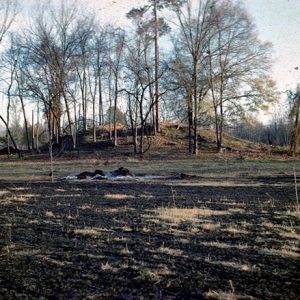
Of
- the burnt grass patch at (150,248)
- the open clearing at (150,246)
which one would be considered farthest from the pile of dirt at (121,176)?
the burnt grass patch at (150,248)

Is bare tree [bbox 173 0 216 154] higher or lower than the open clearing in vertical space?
higher

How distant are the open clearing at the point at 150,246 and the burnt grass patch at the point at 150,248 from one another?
12 mm

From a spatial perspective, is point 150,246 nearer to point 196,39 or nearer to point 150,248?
point 150,248

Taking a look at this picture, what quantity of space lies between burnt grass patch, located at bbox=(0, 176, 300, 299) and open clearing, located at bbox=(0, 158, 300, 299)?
12 mm

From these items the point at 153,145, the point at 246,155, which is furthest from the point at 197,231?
the point at 153,145

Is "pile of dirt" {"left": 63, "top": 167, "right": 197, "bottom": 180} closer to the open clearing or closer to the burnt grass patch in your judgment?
the open clearing

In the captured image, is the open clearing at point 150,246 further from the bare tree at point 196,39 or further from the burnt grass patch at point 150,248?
the bare tree at point 196,39

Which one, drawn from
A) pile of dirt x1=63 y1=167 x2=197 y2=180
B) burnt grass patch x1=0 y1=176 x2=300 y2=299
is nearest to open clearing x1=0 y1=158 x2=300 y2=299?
burnt grass patch x1=0 y1=176 x2=300 y2=299

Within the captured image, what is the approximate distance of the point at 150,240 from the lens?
5465 mm

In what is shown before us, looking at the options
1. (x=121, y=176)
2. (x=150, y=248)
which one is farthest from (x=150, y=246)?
(x=121, y=176)

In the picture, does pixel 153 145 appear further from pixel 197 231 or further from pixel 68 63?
pixel 197 231

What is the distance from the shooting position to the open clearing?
3.64m

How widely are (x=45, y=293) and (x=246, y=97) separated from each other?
25.7m

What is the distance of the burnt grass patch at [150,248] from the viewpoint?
11.9 ft
